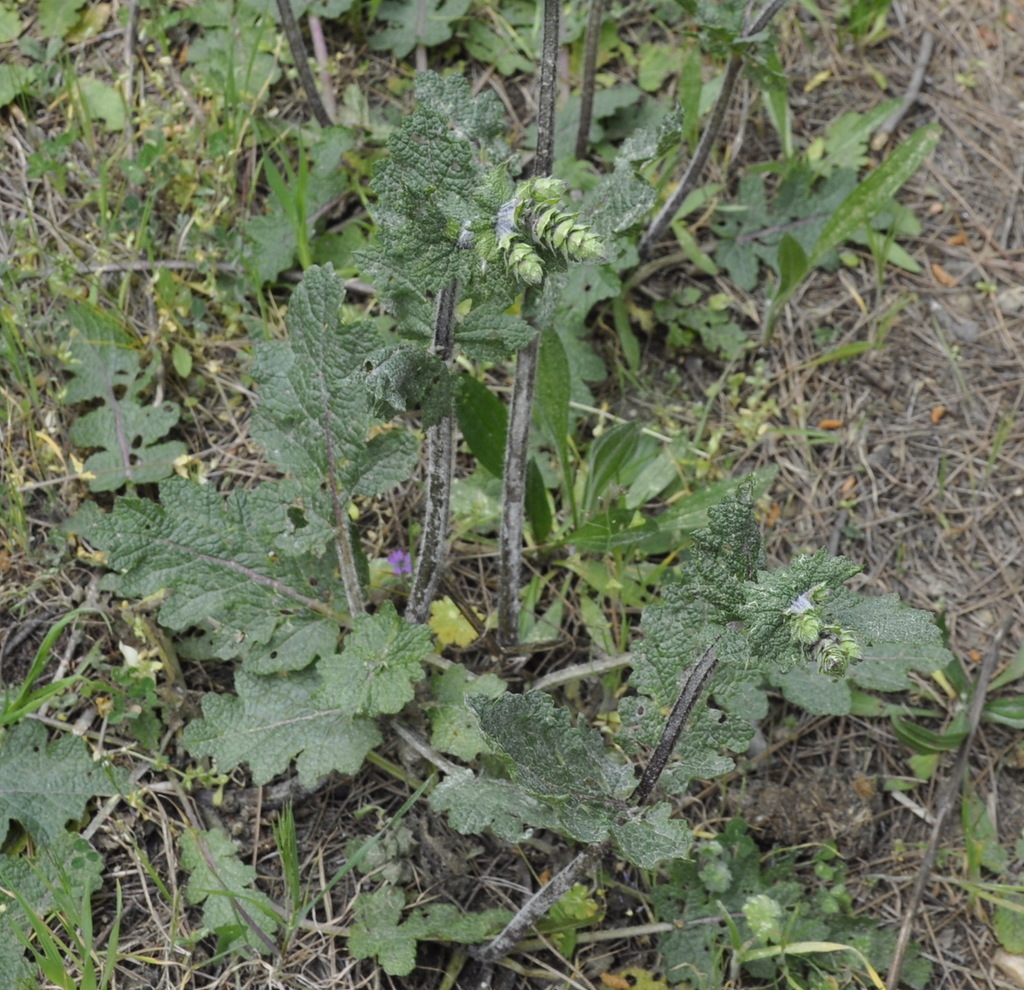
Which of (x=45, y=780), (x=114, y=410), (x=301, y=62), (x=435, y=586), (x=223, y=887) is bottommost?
(x=223, y=887)

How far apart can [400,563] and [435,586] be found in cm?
31

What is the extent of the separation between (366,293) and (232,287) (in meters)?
0.41

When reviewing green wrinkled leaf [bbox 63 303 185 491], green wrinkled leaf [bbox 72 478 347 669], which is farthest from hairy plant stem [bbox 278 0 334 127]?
green wrinkled leaf [bbox 72 478 347 669]

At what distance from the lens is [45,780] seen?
8.41 ft

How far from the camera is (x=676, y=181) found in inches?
145

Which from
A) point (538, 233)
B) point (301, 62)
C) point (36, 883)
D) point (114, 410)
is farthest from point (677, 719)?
point (301, 62)

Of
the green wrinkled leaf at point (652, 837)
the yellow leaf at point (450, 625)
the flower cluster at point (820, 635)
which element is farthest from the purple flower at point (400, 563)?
the flower cluster at point (820, 635)

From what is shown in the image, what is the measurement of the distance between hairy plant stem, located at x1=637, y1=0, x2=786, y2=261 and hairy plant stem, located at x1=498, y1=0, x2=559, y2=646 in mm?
832

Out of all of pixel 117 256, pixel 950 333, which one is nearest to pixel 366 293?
pixel 117 256

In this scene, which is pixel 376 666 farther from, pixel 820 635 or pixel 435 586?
pixel 820 635

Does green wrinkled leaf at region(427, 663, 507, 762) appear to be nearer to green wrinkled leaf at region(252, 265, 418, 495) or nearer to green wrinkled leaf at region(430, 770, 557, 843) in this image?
green wrinkled leaf at region(430, 770, 557, 843)

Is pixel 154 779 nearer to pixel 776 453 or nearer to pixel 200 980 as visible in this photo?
pixel 200 980

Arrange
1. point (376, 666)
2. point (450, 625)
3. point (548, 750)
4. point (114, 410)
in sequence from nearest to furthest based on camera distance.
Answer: point (548, 750), point (376, 666), point (450, 625), point (114, 410)

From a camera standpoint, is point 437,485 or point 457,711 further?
point 457,711
